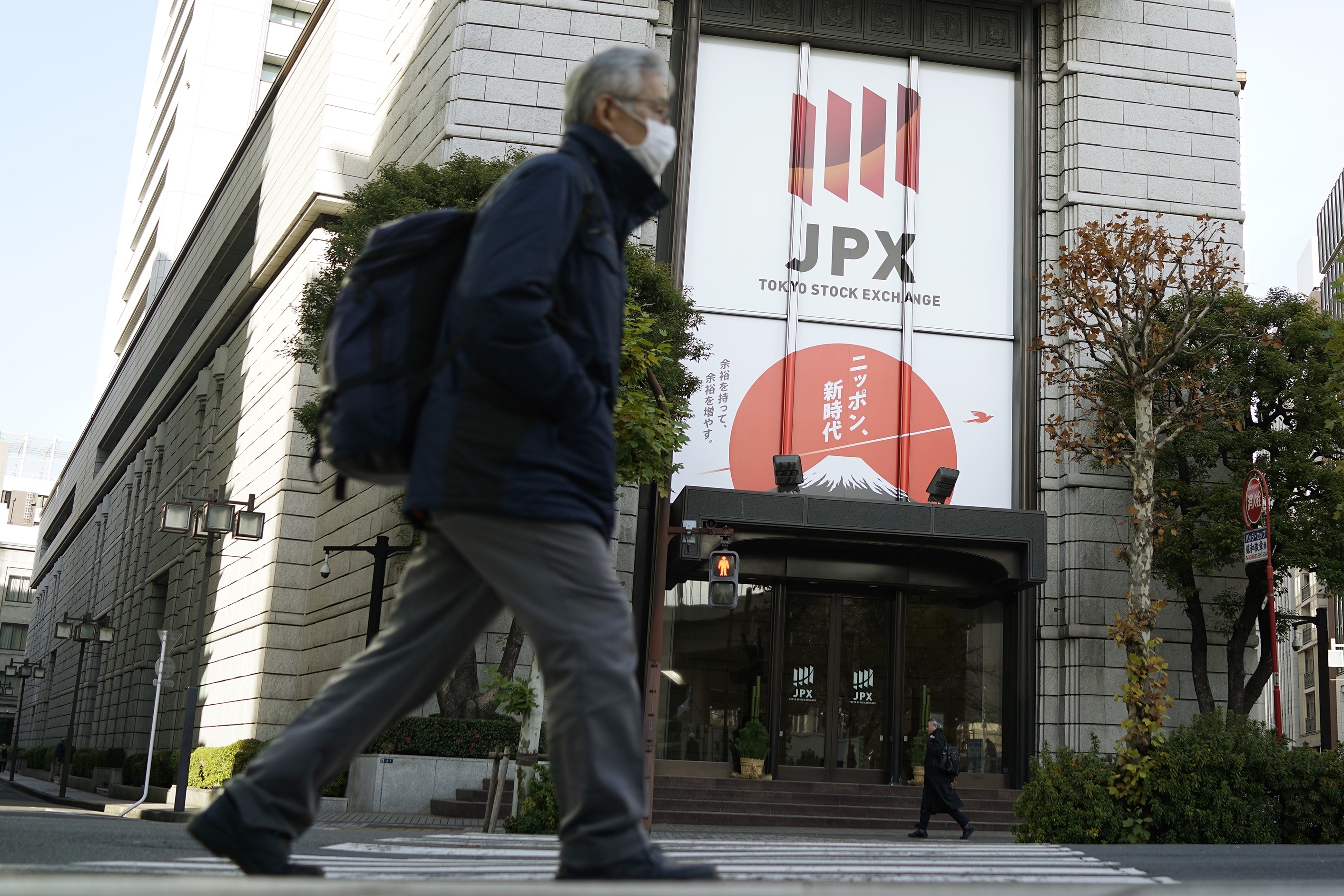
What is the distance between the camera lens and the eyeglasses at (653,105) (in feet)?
9.33

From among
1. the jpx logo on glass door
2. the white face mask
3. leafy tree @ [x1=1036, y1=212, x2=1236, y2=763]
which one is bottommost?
the jpx logo on glass door

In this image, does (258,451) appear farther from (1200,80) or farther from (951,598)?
(1200,80)

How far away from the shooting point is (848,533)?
1808cm

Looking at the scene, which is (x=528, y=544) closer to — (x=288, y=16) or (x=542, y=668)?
(x=542, y=668)

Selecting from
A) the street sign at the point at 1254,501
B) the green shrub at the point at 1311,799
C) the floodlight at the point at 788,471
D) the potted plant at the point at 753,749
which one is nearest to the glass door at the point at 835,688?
the potted plant at the point at 753,749

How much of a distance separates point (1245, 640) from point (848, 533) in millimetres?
6105

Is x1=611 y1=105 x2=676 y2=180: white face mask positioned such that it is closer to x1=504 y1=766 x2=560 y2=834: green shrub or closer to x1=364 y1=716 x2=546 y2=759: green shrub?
x1=504 y1=766 x2=560 y2=834: green shrub

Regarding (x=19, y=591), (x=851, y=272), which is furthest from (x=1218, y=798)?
(x=19, y=591)

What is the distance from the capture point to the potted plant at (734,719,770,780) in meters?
18.7

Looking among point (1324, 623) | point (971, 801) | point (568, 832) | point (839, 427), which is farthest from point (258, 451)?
point (568, 832)

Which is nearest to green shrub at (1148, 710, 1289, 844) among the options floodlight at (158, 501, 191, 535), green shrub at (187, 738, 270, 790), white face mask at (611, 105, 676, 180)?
white face mask at (611, 105, 676, 180)

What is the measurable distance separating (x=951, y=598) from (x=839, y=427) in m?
3.33

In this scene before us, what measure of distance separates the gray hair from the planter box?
14405 mm

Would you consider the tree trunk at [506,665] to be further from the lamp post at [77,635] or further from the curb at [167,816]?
the lamp post at [77,635]
